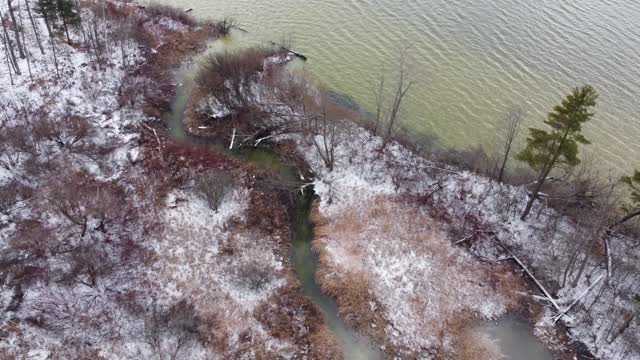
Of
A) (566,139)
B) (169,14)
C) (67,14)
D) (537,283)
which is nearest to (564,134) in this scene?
(566,139)

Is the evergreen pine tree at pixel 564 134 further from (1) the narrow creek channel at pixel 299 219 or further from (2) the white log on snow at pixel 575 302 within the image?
(1) the narrow creek channel at pixel 299 219

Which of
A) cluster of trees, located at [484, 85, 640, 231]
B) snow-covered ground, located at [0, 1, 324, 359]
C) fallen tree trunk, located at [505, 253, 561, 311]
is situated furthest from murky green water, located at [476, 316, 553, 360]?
snow-covered ground, located at [0, 1, 324, 359]

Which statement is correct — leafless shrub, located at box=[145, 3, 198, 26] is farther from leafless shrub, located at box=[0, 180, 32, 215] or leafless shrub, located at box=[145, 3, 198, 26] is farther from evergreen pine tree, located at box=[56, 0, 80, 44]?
leafless shrub, located at box=[0, 180, 32, 215]

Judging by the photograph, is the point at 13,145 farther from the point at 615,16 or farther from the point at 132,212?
the point at 615,16

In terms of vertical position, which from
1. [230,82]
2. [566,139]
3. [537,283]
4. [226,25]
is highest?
[566,139]

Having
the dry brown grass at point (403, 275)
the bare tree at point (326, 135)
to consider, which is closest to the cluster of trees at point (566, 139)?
the dry brown grass at point (403, 275)

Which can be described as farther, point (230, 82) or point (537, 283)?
point (230, 82)

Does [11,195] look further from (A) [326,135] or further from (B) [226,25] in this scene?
(B) [226,25]
